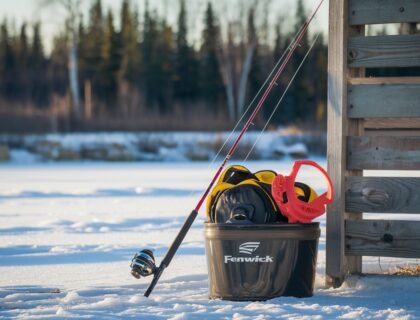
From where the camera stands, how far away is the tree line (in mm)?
41500

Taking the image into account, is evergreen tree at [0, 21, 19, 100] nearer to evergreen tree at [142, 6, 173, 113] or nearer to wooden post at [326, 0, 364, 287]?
evergreen tree at [142, 6, 173, 113]

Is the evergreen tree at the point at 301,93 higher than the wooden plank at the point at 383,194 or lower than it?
higher

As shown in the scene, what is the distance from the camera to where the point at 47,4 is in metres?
35.8

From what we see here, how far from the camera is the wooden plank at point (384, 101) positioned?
524cm

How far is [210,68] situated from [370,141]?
39377 mm

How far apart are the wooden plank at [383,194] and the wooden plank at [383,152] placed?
87mm

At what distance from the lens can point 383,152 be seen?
5.30 meters

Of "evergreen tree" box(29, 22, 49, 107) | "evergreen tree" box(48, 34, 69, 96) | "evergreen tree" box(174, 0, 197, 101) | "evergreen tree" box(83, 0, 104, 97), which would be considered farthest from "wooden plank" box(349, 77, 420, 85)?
"evergreen tree" box(48, 34, 69, 96)

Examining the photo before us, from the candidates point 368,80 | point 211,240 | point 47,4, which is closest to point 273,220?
point 211,240

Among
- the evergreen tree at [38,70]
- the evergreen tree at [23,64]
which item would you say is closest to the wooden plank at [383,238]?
the evergreen tree at [23,64]

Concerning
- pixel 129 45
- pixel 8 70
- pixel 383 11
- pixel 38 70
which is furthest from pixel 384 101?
pixel 38 70

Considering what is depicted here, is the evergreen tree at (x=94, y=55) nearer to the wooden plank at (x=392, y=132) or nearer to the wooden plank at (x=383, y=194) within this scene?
the wooden plank at (x=392, y=132)

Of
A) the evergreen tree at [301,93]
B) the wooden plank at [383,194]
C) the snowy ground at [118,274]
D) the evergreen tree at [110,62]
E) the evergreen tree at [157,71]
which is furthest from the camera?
the evergreen tree at [110,62]

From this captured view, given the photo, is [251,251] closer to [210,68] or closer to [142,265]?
[142,265]
